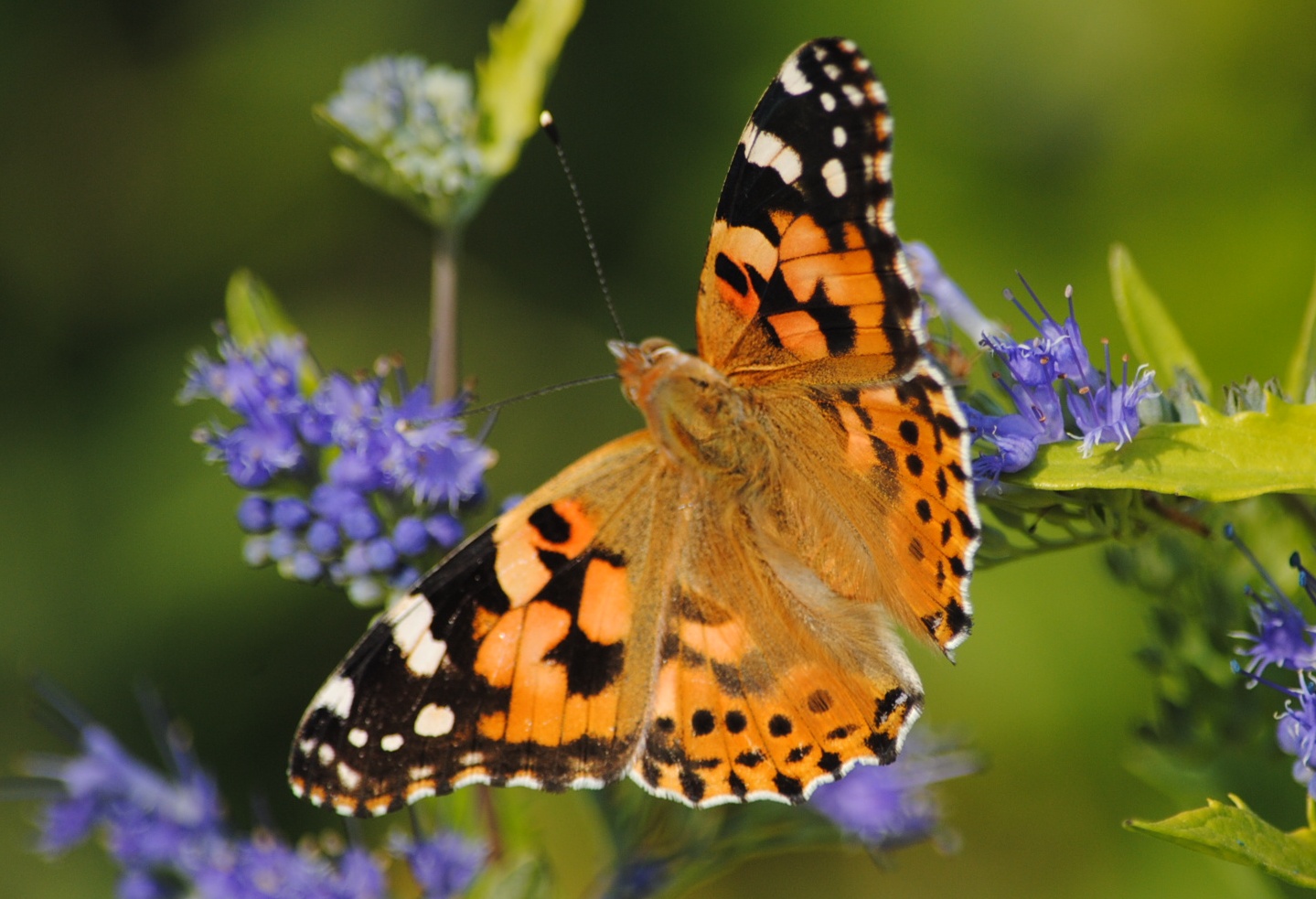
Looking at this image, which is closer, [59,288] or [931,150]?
[931,150]

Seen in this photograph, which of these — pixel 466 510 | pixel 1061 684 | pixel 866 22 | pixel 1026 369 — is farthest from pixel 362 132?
pixel 1061 684

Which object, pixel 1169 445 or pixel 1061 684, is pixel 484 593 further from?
pixel 1061 684

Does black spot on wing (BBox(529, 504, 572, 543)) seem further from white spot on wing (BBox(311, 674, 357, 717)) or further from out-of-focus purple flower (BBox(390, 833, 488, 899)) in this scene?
out-of-focus purple flower (BBox(390, 833, 488, 899))

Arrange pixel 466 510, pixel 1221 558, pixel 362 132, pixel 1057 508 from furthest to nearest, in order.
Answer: pixel 362 132, pixel 466 510, pixel 1221 558, pixel 1057 508

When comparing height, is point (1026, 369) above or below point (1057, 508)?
above

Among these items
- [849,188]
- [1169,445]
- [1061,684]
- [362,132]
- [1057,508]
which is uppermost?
[362,132]

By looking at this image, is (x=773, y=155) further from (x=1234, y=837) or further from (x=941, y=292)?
(x=1234, y=837)

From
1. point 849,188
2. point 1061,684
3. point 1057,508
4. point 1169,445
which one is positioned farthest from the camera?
point 1061,684

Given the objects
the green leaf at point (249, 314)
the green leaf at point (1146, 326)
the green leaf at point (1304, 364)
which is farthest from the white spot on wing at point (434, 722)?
the green leaf at point (1304, 364)
